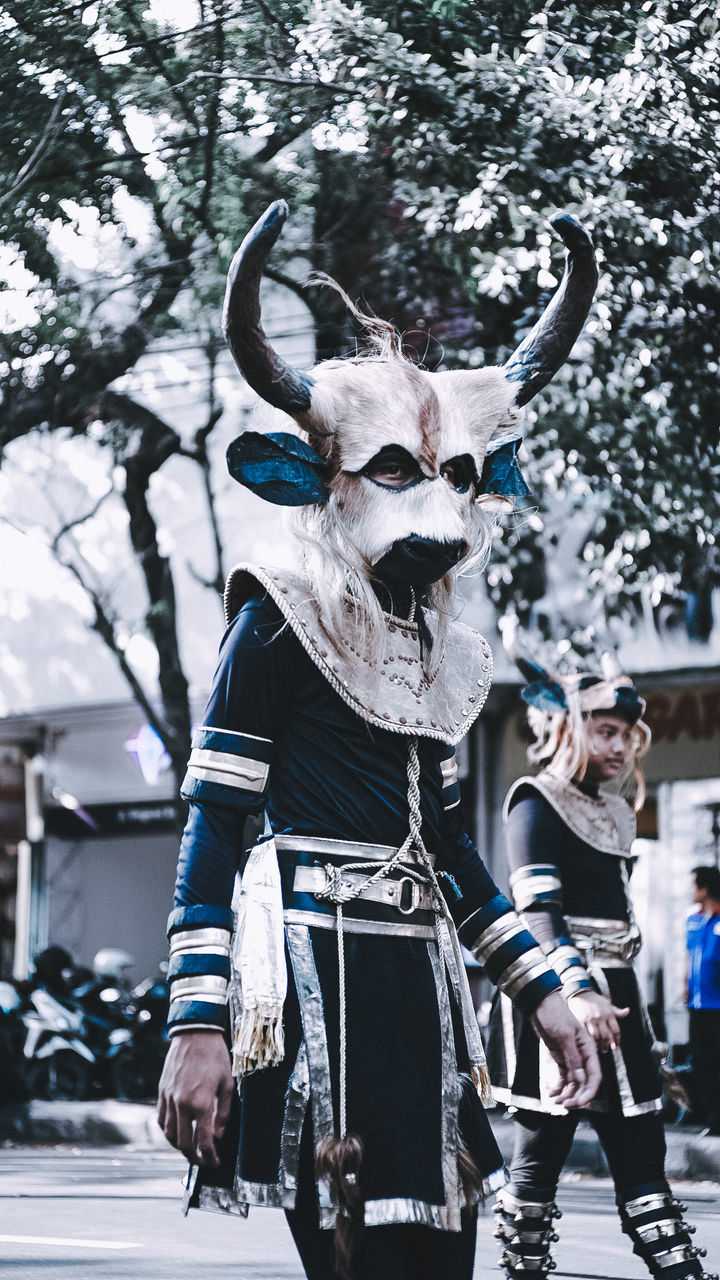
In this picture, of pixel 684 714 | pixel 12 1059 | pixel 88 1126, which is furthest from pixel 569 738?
pixel 684 714

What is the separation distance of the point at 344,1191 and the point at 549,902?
2.48m

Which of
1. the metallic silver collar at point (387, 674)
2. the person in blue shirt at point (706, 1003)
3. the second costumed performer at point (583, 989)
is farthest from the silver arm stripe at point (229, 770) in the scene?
the person in blue shirt at point (706, 1003)

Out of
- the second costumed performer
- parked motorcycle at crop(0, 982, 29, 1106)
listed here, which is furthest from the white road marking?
parked motorcycle at crop(0, 982, 29, 1106)

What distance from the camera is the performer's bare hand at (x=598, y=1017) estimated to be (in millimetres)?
4707

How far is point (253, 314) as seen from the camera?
284 centimetres

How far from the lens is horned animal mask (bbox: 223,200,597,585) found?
9.89 feet

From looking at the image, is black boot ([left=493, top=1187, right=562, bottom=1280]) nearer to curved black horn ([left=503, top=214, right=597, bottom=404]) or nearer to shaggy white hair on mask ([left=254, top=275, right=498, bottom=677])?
shaggy white hair on mask ([left=254, top=275, right=498, bottom=677])

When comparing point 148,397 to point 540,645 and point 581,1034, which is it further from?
point 581,1034

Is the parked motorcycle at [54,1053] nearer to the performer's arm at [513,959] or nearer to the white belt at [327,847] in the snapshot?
the performer's arm at [513,959]

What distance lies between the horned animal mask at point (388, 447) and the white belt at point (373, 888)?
1.80ft

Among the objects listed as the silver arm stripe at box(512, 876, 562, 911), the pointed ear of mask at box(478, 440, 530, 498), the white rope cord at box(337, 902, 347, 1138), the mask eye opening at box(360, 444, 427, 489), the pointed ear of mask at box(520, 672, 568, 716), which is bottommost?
the silver arm stripe at box(512, 876, 562, 911)

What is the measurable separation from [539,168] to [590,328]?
1188mm

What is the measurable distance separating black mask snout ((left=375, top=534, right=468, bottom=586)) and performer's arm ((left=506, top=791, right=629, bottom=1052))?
2.08 meters

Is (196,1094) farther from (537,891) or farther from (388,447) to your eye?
(537,891)
